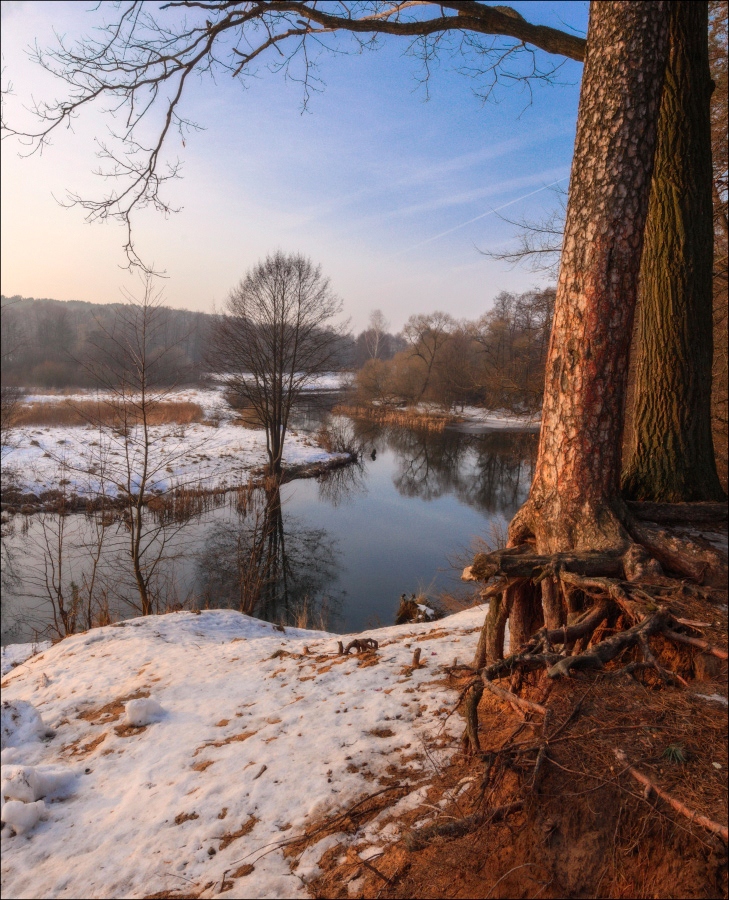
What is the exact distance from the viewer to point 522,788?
1.88 metres

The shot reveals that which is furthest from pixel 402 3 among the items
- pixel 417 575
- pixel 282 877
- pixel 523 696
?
pixel 417 575

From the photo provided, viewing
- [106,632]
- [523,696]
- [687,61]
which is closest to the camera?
[523,696]

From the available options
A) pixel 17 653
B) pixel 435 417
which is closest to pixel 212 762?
pixel 17 653

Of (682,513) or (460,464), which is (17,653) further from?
(460,464)

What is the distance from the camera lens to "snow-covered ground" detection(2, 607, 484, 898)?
1.93 m

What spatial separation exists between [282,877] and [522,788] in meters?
0.94

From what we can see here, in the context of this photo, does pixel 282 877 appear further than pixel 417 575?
No

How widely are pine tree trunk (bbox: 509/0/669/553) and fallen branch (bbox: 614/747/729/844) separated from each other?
1.15 metres

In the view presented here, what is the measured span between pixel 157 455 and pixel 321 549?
5.93m

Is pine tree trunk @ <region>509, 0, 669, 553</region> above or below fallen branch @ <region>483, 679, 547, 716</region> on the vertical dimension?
above

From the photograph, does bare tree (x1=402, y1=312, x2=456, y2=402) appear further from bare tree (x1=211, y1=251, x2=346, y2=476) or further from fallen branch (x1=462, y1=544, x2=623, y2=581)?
fallen branch (x1=462, y1=544, x2=623, y2=581)

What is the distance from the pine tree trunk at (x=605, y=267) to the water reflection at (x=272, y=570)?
19.8 feet

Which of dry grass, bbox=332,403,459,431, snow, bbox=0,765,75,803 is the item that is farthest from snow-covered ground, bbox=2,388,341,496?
dry grass, bbox=332,403,459,431

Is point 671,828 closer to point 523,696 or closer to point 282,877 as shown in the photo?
point 523,696
